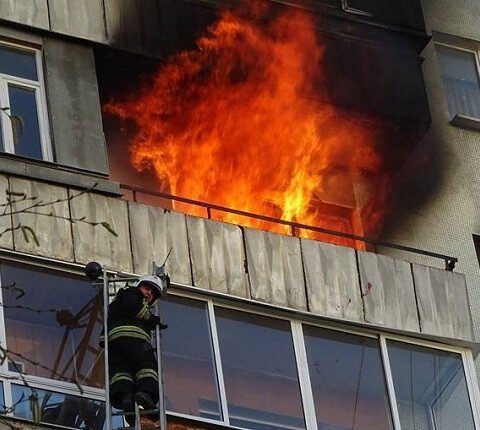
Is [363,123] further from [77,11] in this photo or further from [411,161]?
[77,11]

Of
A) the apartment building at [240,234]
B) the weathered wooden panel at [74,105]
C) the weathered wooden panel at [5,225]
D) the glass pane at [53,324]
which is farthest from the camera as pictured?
the weathered wooden panel at [74,105]

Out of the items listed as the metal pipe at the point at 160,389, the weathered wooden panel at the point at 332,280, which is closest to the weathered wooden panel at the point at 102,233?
the metal pipe at the point at 160,389

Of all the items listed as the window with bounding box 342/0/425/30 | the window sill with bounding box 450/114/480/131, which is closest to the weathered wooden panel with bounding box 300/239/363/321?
the window with bounding box 342/0/425/30

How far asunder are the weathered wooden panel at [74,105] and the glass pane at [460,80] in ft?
19.0

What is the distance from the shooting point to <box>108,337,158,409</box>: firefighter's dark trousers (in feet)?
58.3

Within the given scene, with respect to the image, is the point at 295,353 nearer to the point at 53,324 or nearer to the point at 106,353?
the point at 53,324

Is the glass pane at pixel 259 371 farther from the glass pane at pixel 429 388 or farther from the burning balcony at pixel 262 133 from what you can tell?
the burning balcony at pixel 262 133

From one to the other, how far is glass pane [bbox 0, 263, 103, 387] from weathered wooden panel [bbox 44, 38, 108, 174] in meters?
1.46

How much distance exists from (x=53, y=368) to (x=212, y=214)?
4.21m

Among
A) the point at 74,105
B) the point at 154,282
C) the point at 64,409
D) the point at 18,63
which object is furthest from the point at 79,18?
the point at 64,409

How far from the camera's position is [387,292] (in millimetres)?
20969

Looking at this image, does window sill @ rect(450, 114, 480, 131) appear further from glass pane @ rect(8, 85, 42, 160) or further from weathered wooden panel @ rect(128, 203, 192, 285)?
glass pane @ rect(8, 85, 42, 160)

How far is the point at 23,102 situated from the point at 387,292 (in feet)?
13.5

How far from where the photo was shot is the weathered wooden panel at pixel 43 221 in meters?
19.0
